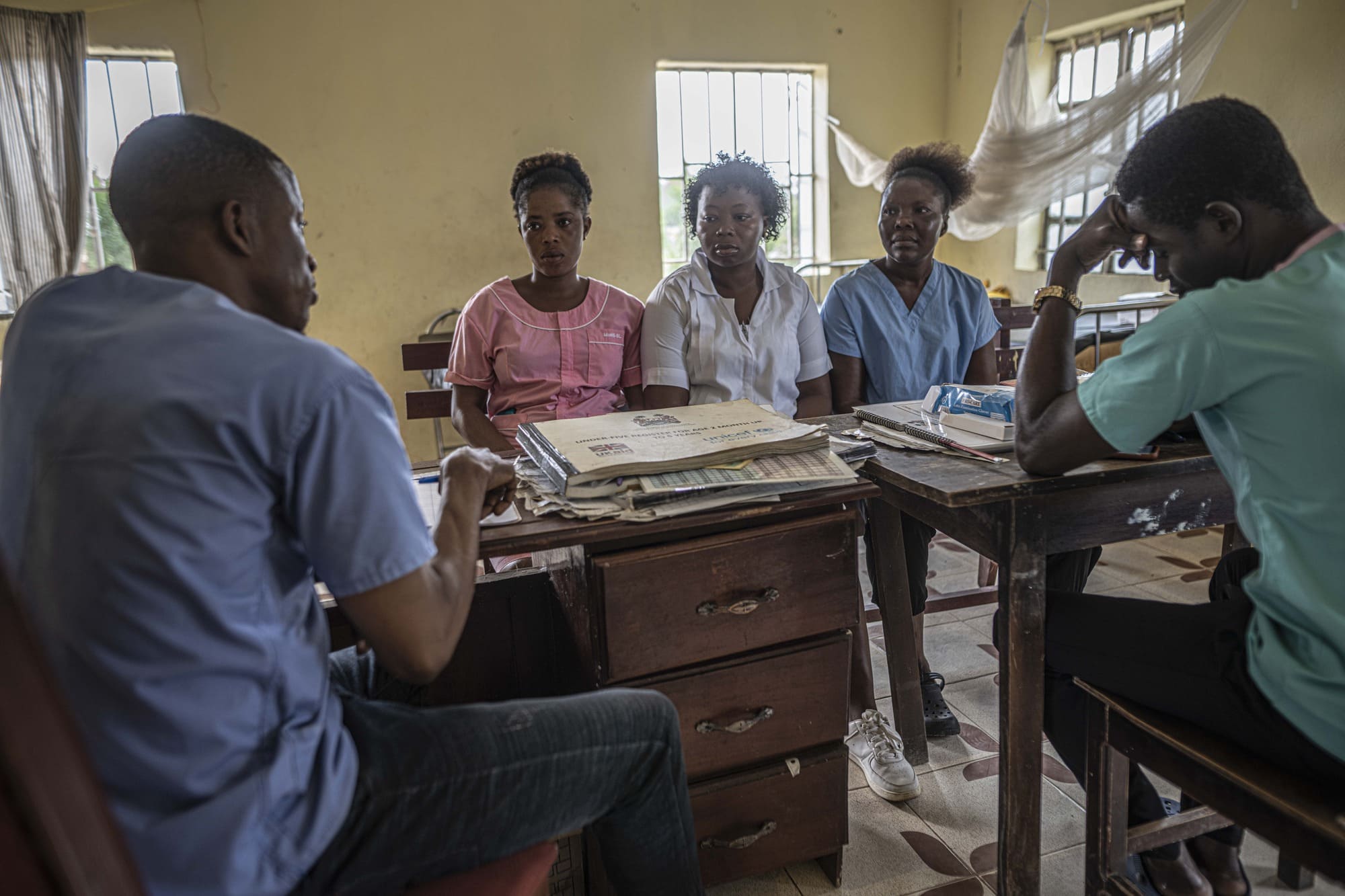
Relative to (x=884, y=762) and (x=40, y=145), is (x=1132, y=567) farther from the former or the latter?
(x=40, y=145)

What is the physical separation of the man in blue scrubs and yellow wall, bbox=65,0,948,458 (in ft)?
15.1

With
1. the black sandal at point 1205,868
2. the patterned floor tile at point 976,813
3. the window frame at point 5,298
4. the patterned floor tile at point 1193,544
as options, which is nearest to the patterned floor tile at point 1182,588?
the patterned floor tile at point 1193,544

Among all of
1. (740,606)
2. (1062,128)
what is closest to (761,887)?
(740,606)

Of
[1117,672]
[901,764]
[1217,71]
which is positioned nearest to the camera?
[1117,672]

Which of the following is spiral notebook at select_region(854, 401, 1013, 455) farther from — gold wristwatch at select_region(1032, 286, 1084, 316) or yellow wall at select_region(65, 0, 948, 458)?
yellow wall at select_region(65, 0, 948, 458)

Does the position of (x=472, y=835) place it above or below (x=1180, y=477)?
below

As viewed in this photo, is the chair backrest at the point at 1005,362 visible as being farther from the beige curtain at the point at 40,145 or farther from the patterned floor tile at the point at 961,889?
the beige curtain at the point at 40,145

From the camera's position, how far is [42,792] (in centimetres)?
47

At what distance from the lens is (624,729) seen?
1026 millimetres

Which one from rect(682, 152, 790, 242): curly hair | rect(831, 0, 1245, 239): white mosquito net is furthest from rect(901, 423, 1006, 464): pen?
rect(831, 0, 1245, 239): white mosquito net

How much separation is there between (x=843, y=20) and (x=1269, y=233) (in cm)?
558

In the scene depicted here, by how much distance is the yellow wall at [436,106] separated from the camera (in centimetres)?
491

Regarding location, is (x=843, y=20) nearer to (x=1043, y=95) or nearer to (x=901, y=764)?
(x=1043, y=95)

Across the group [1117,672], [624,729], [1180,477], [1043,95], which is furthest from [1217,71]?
[624,729]
